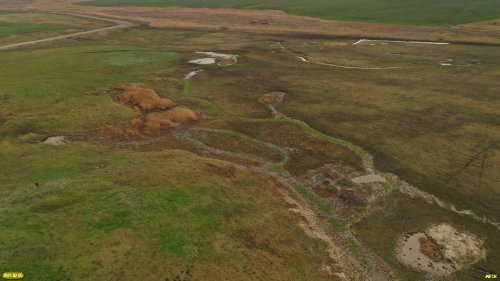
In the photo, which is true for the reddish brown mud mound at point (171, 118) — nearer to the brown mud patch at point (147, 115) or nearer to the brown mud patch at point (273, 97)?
the brown mud patch at point (147, 115)

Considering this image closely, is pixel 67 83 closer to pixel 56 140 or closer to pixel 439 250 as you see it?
pixel 56 140

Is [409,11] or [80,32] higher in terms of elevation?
[409,11]

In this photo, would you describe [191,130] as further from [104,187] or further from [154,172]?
[104,187]

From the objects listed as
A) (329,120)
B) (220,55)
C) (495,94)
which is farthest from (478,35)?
(329,120)

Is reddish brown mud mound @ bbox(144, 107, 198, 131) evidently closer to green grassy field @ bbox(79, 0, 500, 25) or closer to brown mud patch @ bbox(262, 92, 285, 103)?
brown mud patch @ bbox(262, 92, 285, 103)

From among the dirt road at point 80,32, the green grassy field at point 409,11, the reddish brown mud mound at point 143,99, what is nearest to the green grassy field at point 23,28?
the dirt road at point 80,32

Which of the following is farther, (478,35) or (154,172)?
(478,35)

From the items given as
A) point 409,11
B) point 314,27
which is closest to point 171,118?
point 314,27

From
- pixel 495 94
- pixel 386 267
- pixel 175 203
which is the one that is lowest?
pixel 386 267
